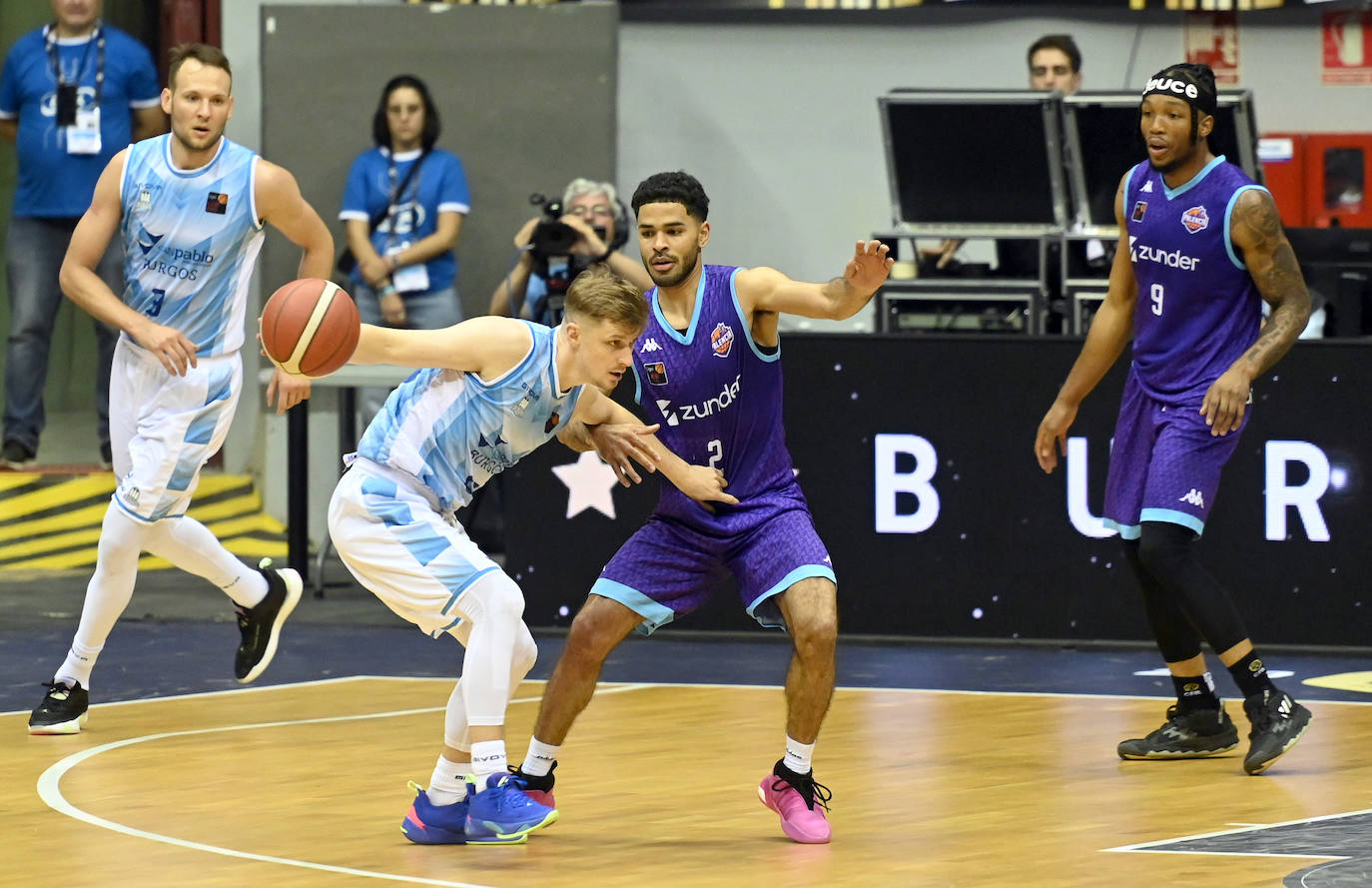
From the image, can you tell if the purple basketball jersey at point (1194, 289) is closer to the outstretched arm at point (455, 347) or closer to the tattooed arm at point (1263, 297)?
the tattooed arm at point (1263, 297)

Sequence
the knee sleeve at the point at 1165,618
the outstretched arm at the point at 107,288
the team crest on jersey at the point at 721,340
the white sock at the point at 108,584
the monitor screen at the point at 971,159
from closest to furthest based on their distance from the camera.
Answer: the team crest on jersey at the point at 721,340 < the knee sleeve at the point at 1165,618 < the outstretched arm at the point at 107,288 < the white sock at the point at 108,584 < the monitor screen at the point at 971,159

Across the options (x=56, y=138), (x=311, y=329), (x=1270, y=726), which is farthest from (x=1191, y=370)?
(x=56, y=138)

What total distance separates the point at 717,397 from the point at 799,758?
1027 millimetres

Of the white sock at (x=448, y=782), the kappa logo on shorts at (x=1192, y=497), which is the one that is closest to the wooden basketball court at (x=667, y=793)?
the white sock at (x=448, y=782)

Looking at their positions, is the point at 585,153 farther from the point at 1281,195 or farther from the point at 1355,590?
the point at 1355,590

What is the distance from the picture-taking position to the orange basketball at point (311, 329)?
224 inches

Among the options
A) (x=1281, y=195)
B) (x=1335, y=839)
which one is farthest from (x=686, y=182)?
(x=1281, y=195)

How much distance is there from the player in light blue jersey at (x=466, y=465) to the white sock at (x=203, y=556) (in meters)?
2.02

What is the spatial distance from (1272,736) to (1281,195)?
6.70 m

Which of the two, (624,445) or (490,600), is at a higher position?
(624,445)

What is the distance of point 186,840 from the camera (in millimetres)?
6012

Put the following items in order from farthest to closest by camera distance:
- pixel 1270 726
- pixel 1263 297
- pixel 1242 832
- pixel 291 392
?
pixel 1263 297, pixel 1270 726, pixel 291 392, pixel 1242 832

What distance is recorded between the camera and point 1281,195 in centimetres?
1318

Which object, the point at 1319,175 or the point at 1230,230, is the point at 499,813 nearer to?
the point at 1230,230
